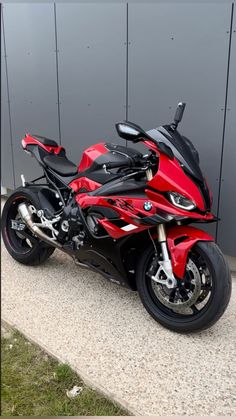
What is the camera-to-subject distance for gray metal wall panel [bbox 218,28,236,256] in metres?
2.86

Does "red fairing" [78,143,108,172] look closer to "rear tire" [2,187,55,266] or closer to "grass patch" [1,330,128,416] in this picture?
"rear tire" [2,187,55,266]

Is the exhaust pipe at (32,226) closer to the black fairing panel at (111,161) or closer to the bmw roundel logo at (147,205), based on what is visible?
the black fairing panel at (111,161)

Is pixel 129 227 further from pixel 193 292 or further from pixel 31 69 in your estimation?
pixel 31 69

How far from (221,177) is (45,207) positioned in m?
1.34

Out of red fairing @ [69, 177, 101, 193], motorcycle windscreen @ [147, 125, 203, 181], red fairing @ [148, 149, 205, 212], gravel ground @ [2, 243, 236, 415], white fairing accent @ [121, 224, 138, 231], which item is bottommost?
gravel ground @ [2, 243, 236, 415]

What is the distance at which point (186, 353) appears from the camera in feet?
7.43

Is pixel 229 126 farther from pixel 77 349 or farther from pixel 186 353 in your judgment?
pixel 77 349

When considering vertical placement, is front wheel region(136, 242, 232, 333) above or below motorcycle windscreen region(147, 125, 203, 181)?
below

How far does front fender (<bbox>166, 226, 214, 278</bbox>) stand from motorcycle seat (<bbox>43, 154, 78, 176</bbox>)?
95cm

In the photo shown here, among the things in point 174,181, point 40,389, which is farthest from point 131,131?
point 40,389

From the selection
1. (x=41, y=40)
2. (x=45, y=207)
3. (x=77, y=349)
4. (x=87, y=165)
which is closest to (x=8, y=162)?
(x=41, y=40)

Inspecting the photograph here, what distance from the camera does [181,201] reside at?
2.25 metres

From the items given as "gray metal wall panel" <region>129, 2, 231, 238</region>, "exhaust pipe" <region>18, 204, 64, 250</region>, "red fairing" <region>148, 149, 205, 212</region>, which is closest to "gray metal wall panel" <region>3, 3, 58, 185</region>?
"gray metal wall panel" <region>129, 2, 231, 238</region>

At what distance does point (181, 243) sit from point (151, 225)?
205 millimetres
